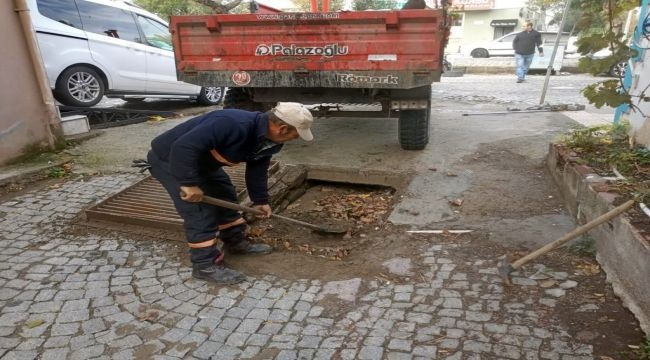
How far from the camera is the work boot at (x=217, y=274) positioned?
9.64ft

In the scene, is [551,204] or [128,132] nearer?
[551,204]

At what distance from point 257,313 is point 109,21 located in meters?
6.66

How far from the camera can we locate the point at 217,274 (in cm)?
295

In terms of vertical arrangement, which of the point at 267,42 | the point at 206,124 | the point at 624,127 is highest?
the point at 267,42

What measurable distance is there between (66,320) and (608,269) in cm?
316

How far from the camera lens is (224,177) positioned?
330cm

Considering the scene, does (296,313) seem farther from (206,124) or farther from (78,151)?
(78,151)

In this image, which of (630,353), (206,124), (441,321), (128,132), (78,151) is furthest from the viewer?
(128,132)

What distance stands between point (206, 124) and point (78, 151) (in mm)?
3797

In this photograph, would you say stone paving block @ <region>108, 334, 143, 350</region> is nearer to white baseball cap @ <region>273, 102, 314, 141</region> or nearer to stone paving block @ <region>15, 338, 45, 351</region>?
stone paving block @ <region>15, 338, 45, 351</region>

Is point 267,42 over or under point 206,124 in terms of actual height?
over

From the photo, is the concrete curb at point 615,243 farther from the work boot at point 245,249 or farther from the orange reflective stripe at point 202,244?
the orange reflective stripe at point 202,244

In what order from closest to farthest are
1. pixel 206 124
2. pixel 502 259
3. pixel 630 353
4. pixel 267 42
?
pixel 630 353 < pixel 206 124 < pixel 502 259 < pixel 267 42

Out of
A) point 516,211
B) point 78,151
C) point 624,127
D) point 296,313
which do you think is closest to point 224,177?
point 296,313
